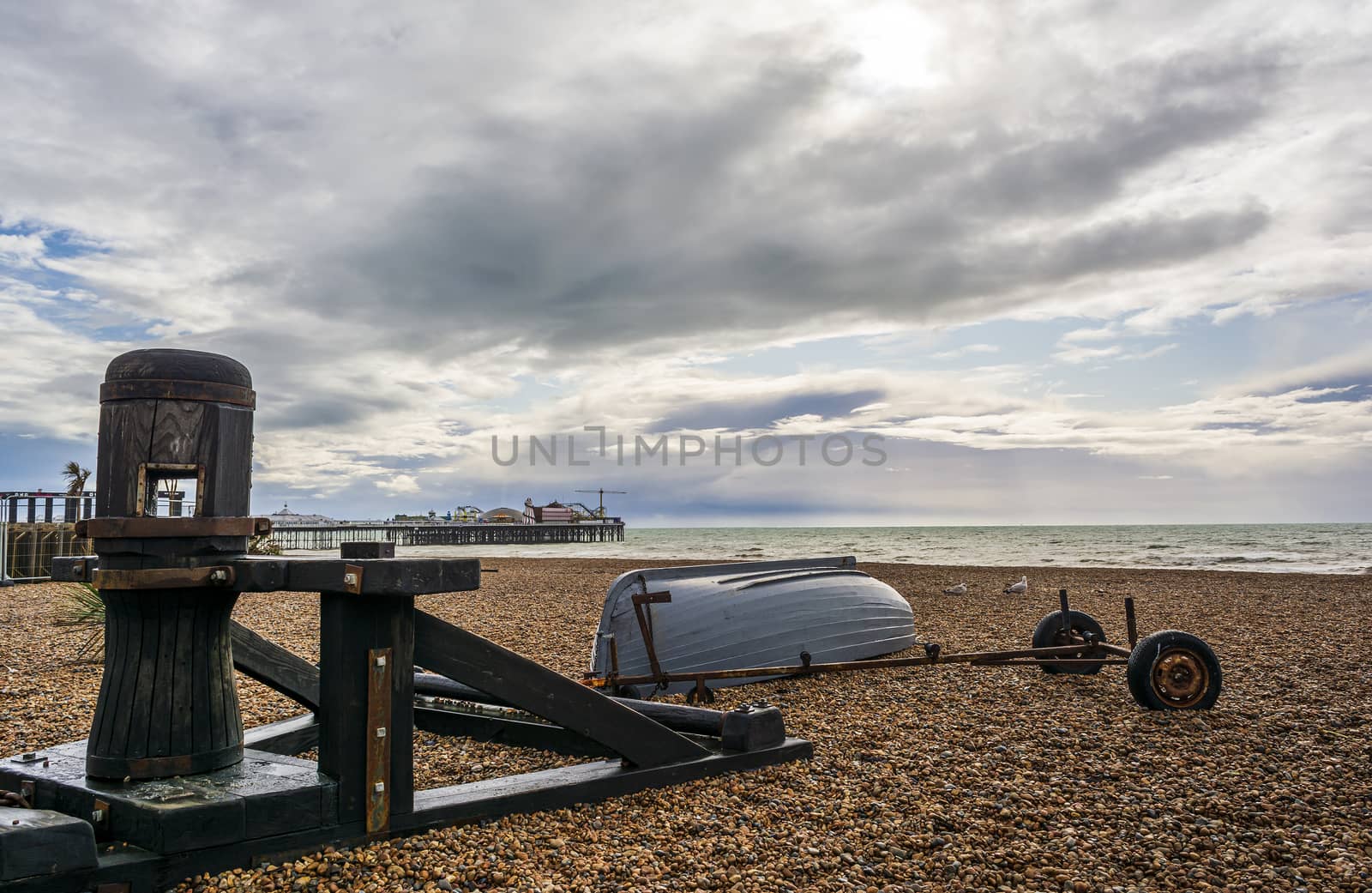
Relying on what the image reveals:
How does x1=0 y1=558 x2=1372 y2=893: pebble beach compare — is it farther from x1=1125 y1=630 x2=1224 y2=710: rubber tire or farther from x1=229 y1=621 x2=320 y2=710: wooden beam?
x1=229 y1=621 x2=320 y2=710: wooden beam

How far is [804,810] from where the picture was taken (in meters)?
3.83

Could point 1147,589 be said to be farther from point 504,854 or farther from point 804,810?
point 504,854

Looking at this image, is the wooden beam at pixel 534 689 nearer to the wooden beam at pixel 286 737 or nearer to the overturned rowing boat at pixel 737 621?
the wooden beam at pixel 286 737

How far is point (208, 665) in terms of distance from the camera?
312 centimetres

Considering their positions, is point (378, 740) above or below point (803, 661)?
above

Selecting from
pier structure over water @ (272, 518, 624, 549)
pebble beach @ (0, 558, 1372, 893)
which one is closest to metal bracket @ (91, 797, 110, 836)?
pebble beach @ (0, 558, 1372, 893)

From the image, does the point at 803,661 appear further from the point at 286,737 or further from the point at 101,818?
the point at 101,818

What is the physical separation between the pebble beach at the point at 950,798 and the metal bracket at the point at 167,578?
37.9 inches

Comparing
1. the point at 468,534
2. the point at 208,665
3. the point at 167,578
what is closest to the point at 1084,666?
the point at 208,665

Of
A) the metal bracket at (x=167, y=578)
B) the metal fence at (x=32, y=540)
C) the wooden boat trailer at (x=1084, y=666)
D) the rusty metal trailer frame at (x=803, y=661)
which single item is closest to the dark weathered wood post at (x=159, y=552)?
the metal bracket at (x=167, y=578)

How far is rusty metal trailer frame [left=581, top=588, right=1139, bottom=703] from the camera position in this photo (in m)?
5.92

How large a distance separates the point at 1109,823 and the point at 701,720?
1923 millimetres

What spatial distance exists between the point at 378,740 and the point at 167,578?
0.90 m

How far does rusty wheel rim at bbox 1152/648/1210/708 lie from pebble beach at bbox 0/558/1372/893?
123 millimetres
